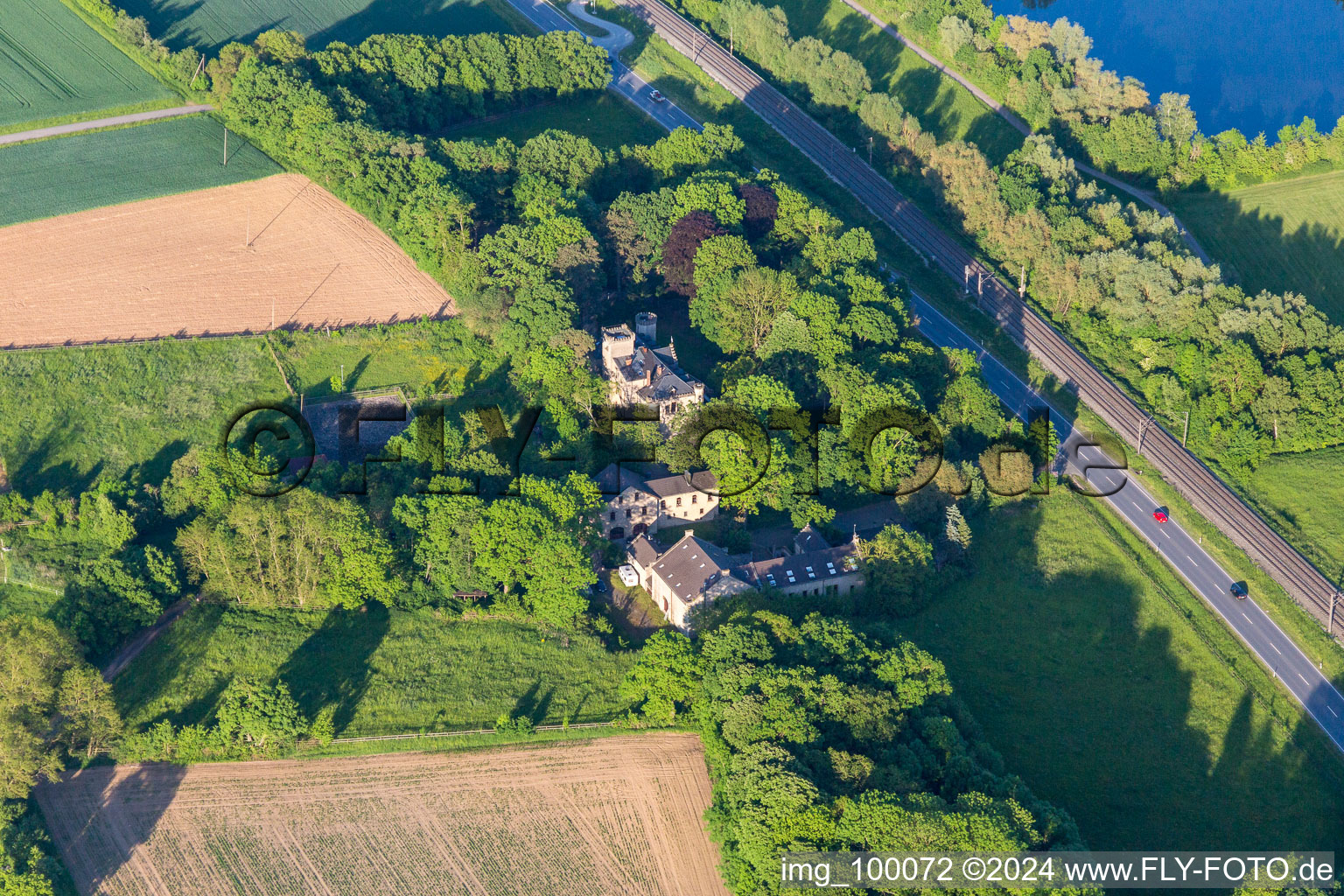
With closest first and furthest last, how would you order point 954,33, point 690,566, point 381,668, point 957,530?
point 381,668, point 690,566, point 957,530, point 954,33

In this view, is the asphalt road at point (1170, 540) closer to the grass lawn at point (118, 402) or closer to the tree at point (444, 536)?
the tree at point (444, 536)

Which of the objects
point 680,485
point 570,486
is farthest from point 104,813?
point 680,485

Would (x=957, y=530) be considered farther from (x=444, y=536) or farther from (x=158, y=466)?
(x=158, y=466)

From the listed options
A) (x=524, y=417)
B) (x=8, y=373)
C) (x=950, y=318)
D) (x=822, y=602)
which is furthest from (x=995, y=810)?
(x=8, y=373)

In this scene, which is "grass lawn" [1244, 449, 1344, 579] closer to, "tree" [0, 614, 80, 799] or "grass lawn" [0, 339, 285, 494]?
"grass lawn" [0, 339, 285, 494]

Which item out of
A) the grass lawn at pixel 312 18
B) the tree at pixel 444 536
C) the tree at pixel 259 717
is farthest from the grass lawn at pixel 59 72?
the tree at pixel 259 717

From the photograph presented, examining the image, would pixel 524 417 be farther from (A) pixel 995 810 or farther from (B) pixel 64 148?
(B) pixel 64 148
